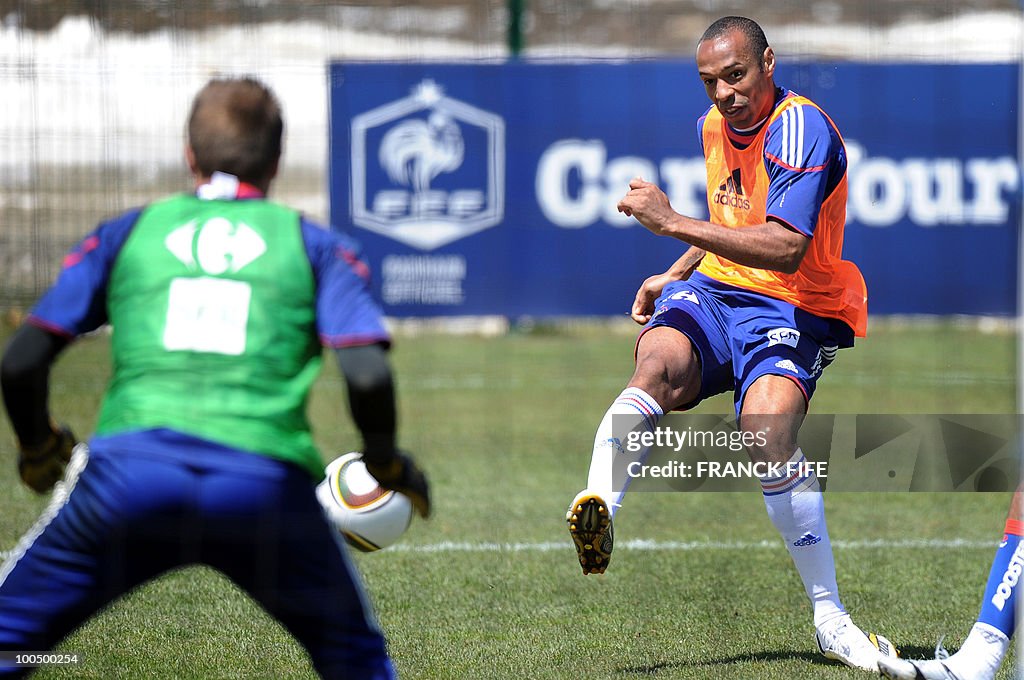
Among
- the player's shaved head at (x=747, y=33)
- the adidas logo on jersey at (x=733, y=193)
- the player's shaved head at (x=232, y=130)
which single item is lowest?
the adidas logo on jersey at (x=733, y=193)

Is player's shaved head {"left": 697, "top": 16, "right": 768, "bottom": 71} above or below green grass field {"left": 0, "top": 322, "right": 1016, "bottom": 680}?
above

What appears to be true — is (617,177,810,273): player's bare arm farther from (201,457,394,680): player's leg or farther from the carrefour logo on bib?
the carrefour logo on bib

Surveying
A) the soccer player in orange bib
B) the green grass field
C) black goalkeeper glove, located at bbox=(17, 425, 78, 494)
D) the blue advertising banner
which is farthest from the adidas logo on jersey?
the blue advertising banner

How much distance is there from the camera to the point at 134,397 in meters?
2.76

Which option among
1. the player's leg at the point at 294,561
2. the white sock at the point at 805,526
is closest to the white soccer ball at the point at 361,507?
the player's leg at the point at 294,561

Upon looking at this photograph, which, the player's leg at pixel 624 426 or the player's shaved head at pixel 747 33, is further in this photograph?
the player's shaved head at pixel 747 33

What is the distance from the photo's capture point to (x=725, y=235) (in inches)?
162

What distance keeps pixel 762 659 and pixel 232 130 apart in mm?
2566

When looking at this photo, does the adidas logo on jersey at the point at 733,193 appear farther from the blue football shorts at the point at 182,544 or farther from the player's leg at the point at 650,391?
the blue football shorts at the point at 182,544

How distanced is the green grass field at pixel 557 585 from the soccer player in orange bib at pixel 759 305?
0.44 meters

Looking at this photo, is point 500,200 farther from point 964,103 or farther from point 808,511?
point 808,511

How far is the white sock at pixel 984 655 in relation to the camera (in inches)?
152

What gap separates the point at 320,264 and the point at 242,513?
0.54 meters

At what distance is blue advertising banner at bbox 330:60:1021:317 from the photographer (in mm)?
12234
